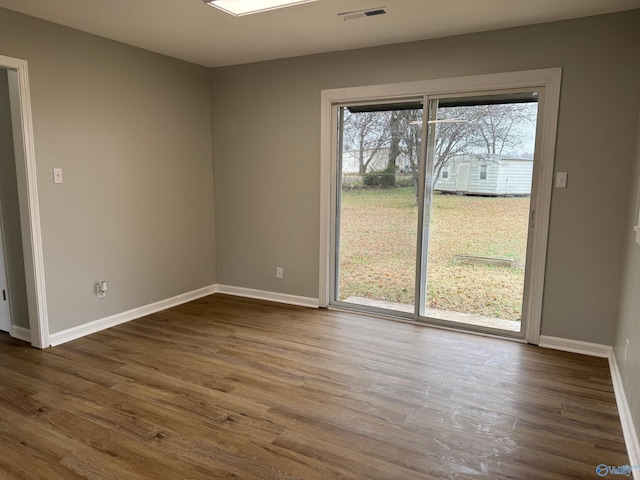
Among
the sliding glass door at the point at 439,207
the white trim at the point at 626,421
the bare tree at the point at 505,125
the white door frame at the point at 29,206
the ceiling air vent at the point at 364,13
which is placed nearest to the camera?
the white trim at the point at 626,421


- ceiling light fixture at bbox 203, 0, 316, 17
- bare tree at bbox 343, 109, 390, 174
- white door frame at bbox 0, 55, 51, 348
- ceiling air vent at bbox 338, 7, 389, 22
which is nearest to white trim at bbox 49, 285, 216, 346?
white door frame at bbox 0, 55, 51, 348

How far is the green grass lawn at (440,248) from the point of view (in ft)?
11.6

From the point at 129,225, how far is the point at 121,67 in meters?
1.38

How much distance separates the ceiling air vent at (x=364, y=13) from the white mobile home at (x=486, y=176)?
4.42ft

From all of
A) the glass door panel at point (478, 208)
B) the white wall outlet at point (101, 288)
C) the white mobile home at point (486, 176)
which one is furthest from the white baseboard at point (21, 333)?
the white mobile home at point (486, 176)

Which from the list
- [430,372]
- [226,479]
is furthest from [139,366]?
[430,372]

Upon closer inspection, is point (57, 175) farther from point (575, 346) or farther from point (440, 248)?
point (575, 346)

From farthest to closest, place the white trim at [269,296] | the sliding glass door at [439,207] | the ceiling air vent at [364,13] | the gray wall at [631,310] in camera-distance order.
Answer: the white trim at [269,296] → the sliding glass door at [439,207] → the ceiling air vent at [364,13] → the gray wall at [631,310]

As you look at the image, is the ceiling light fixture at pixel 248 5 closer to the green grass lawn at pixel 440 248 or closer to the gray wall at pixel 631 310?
the green grass lawn at pixel 440 248

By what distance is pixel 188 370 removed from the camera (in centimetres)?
294

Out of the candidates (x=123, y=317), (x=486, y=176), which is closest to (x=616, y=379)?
(x=486, y=176)

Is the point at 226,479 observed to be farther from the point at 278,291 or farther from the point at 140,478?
the point at 278,291

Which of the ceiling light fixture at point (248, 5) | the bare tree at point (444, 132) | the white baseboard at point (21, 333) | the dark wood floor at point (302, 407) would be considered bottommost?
the dark wood floor at point (302, 407)

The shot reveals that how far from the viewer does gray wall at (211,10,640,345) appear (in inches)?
119
